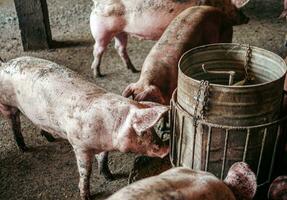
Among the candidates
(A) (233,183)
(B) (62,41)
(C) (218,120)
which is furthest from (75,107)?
(B) (62,41)

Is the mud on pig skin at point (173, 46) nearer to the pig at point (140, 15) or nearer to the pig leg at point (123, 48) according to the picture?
the pig at point (140, 15)

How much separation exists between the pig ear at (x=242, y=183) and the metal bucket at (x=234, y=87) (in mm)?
318

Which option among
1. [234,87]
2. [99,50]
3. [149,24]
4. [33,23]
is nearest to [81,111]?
[234,87]

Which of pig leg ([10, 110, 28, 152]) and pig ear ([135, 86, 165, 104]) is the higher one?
pig ear ([135, 86, 165, 104])

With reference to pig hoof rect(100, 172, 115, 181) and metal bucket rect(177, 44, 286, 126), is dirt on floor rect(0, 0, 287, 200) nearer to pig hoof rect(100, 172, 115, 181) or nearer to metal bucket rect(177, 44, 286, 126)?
pig hoof rect(100, 172, 115, 181)

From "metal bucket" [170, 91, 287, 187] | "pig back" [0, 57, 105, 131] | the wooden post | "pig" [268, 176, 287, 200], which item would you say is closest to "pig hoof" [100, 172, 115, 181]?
"pig back" [0, 57, 105, 131]

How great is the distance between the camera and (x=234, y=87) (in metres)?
2.51

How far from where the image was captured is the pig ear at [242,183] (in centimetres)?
249

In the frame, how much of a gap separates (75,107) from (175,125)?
0.77 meters

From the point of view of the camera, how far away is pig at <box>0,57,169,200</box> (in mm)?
3053

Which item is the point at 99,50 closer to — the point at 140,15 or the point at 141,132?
the point at 140,15

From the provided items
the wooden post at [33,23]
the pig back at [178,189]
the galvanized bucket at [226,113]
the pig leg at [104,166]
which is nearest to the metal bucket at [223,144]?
the galvanized bucket at [226,113]

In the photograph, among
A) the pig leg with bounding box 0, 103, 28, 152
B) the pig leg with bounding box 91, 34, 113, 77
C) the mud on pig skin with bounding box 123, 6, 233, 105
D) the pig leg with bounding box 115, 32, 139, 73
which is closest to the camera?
the mud on pig skin with bounding box 123, 6, 233, 105

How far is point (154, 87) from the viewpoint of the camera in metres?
3.62
